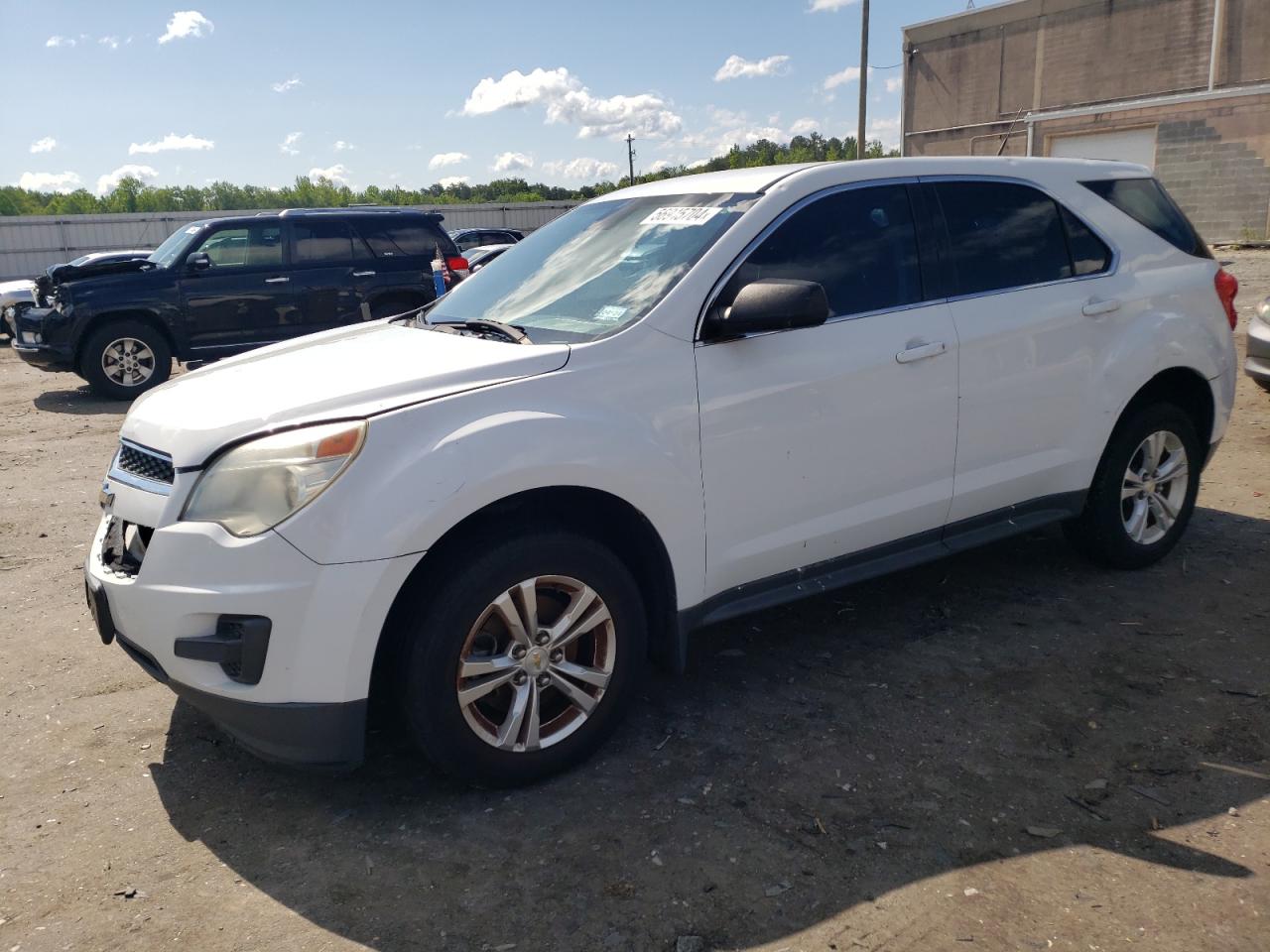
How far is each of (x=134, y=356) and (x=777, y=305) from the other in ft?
32.8

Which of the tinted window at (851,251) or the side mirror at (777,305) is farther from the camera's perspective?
the tinted window at (851,251)

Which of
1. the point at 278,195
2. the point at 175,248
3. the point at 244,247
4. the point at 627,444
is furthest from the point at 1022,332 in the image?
the point at 278,195

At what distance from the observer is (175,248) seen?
1127 cm

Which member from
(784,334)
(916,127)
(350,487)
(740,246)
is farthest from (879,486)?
(916,127)

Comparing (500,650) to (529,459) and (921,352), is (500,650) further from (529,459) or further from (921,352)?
(921,352)

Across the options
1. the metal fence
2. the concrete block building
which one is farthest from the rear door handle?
the concrete block building

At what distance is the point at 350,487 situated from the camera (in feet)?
9.09

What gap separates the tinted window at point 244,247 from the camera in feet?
36.7

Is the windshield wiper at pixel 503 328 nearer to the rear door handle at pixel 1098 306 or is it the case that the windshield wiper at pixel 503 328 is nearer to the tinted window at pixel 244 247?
the rear door handle at pixel 1098 306

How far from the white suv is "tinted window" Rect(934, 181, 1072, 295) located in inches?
0.6

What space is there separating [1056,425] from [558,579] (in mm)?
2384

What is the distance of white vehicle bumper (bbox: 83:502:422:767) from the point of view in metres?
2.75

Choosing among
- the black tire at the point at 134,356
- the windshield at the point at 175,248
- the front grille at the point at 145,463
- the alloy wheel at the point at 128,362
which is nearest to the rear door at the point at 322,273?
the windshield at the point at 175,248

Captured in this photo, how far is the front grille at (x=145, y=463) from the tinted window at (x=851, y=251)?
1.90m
